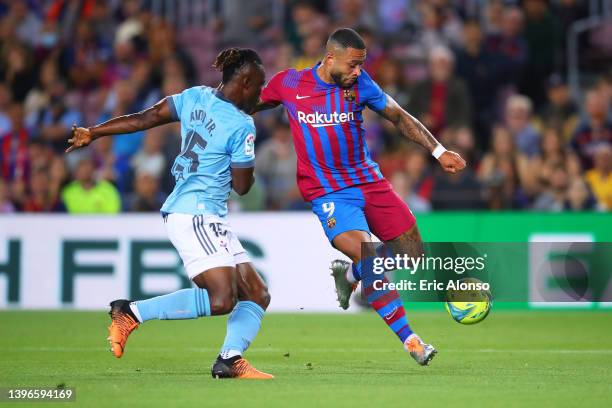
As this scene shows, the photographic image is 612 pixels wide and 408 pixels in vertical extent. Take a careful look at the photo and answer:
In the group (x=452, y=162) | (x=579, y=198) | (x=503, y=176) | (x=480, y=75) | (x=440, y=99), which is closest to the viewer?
(x=452, y=162)

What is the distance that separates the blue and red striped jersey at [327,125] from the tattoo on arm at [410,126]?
0.24 feet

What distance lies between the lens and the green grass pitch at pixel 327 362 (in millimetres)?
7469

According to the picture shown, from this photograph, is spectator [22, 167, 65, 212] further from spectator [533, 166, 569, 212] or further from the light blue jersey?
the light blue jersey

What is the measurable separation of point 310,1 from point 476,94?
2.89m

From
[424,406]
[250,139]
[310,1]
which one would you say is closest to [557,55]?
[310,1]

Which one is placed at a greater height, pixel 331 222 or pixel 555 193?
pixel 555 193

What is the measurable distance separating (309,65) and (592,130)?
398 cm

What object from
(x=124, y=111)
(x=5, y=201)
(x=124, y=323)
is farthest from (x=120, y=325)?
(x=124, y=111)

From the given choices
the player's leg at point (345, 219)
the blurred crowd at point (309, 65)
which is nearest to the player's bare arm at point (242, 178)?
the player's leg at point (345, 219)

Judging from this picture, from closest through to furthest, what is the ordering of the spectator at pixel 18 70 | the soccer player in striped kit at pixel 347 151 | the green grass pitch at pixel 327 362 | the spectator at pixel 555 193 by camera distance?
the green grass pitch at pixel 327 362 → the soccer player in striped kit at pixel 347 151 → the spectator at pixel 555 193 → the spectator at pixel 18 70

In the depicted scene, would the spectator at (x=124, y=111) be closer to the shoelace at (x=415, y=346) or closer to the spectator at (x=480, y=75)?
the spectator at (x=480, y=75)

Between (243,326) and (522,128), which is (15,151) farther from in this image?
(243,326)

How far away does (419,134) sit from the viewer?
9.36 m
